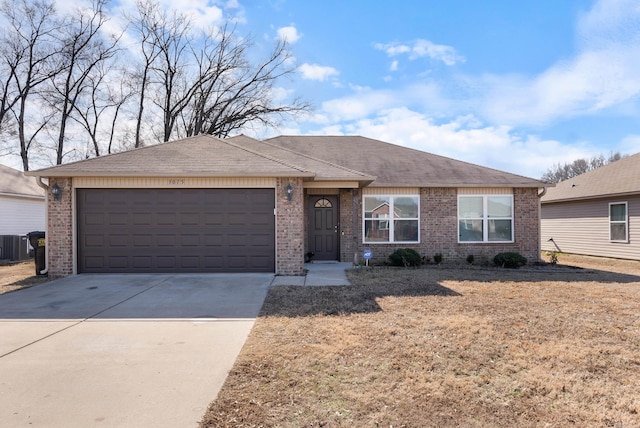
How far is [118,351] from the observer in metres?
4.36

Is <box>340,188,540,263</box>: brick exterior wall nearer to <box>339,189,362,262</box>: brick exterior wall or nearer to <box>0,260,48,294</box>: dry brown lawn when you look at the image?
<box>339,189,362,262</box>: brick exterior wall

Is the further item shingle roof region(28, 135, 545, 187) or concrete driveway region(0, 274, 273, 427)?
shingle roof region(28, 135, 545, 187)

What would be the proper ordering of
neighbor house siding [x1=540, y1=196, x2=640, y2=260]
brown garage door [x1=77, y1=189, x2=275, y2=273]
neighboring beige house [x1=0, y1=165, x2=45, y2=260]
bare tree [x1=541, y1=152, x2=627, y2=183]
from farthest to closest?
bare tree [x1=541, y1=152, x2=627, y2=183] → neighboring beige house [x1=0, y1=165, x2=45, y2=260] → neighbor house siding [x1=540, y1=196, x2=640, y2=260] → brown garage door [x1=77, y1=189, x2=275, y2=273]

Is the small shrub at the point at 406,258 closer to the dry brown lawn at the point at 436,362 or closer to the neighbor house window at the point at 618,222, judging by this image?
the dry brown lawn at the point at 436,362

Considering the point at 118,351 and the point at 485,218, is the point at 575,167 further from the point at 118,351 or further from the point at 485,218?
the point at 118,351

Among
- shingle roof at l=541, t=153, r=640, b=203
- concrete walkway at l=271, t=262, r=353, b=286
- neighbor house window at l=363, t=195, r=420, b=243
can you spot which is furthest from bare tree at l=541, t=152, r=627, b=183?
concrete walkway at l=271, t=262, r=353, b=286

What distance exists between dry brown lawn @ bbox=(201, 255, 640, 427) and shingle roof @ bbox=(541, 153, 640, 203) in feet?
27.7

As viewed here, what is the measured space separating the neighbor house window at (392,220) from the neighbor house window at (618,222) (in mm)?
8097

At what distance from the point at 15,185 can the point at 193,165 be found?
12.1m

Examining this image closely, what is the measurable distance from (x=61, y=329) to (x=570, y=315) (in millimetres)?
7555

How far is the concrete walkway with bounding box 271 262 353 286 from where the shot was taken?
8484mm

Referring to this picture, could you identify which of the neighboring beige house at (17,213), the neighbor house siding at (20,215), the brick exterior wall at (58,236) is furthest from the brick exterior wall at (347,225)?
the neighbor house siding at (20,215)

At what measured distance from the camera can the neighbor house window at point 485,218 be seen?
12.3 metres

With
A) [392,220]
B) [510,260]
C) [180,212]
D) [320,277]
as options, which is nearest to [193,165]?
[180,212]
